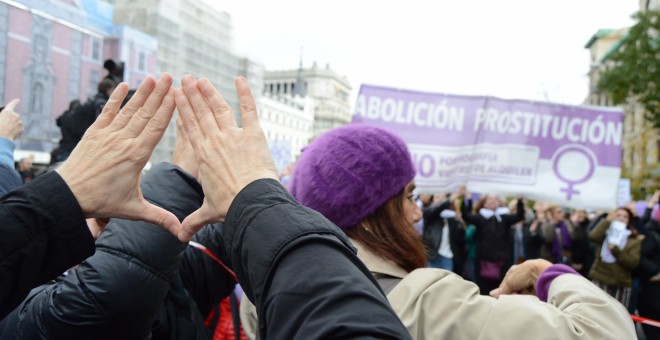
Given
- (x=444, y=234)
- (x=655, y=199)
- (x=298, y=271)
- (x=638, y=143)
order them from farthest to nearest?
(x=638, y=143) → (x=444, y=234) → (x=655, y=199) → (x=298, y=271)

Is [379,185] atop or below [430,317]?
atop

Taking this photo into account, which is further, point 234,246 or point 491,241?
point 491,241

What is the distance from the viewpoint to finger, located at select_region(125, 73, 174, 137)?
1.23 metres

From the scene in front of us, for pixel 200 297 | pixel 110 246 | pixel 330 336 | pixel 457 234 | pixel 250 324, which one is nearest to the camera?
pixel 330 336

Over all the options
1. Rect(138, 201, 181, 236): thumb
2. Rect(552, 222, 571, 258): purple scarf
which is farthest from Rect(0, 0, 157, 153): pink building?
Rect(138, 201, 181, 236): thumb

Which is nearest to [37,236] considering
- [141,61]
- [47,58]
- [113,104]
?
[113,104]

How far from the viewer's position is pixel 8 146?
7.09ft

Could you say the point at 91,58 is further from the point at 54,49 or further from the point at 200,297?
the point at 200,297

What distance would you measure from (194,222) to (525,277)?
1.44 meters

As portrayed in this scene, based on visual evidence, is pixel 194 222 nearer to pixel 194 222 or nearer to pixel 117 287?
pixel 194 222

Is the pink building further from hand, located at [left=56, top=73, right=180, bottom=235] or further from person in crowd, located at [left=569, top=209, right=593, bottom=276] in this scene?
hand, located at [left=56, top=73, right=180, bottom=235]

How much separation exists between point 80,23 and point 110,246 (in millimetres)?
29919

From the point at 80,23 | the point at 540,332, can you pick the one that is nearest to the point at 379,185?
the point at 540,332

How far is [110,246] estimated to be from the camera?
1.52 meters
